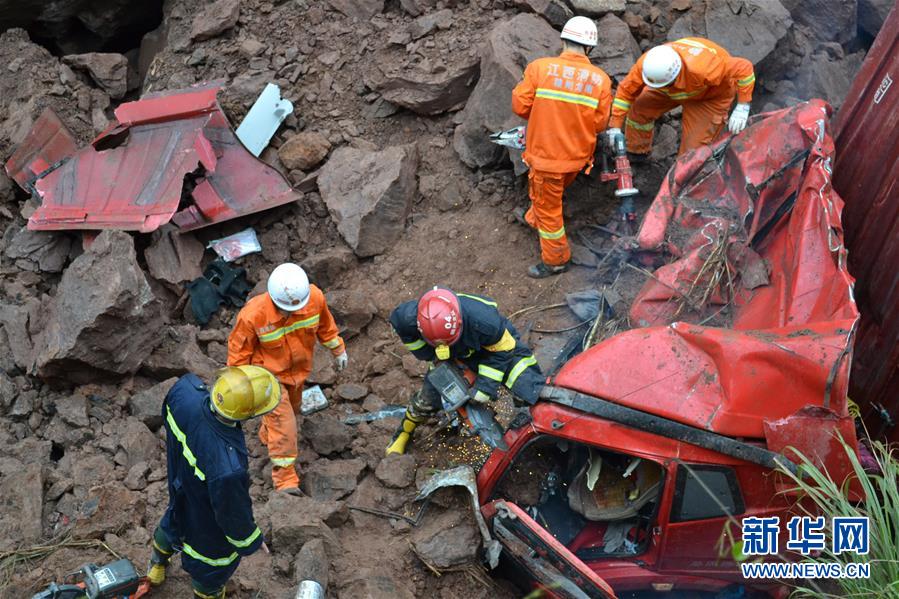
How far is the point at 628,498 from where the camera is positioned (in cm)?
451

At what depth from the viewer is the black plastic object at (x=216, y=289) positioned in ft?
23.9

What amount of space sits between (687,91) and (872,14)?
3.08 meters

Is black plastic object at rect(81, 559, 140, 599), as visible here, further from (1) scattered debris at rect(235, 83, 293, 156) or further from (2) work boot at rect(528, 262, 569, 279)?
(1) scattered debris at rect(235, 83, 293, 156)

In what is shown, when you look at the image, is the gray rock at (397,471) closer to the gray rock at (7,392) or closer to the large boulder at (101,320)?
the large boulder at (101,320)

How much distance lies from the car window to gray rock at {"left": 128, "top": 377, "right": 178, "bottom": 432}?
3.72 meters

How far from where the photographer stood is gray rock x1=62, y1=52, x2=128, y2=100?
8914mm

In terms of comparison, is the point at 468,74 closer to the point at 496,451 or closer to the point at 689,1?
the point at 689,1

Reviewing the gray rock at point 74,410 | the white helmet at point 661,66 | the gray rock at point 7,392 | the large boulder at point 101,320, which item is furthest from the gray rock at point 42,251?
the white helmet at point 661,66

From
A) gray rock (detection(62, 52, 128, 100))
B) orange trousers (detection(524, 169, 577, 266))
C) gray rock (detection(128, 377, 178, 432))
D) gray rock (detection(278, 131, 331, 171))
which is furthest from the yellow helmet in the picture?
gray rock (detection(62, 52, 128, 100))

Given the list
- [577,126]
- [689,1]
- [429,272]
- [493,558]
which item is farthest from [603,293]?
[689,1]

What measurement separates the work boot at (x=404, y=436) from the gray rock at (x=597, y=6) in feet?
13.8

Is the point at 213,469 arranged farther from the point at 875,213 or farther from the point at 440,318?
the point at 875,213

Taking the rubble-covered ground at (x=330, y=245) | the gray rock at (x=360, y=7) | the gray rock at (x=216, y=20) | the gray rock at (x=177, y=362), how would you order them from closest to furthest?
the rubble-covered ground at (x=330, y=245) → the gray rock at (x=177, y=362) → the gray rock at (x=360, y=7) → the gray rock at (x=216, y=20)

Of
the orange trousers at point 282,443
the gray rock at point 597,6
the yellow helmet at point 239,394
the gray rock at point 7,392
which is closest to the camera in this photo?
the yellow helmet at point 239,394
